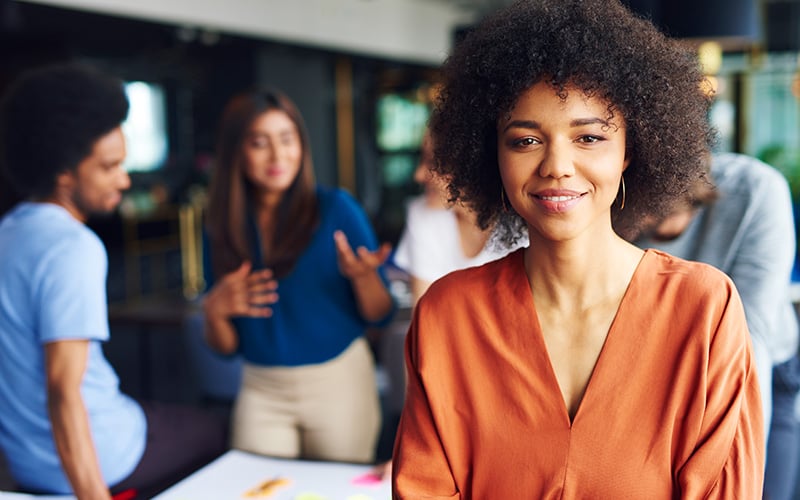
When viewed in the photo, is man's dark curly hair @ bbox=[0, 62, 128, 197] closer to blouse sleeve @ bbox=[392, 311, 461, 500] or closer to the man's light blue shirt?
the man's light blue shirt

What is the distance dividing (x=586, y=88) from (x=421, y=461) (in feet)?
2.09

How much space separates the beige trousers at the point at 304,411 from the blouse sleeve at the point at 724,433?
1.32 m

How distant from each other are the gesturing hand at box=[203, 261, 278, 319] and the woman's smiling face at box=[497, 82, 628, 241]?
1.19 meters

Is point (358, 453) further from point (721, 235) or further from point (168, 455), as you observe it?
point (721, 235)

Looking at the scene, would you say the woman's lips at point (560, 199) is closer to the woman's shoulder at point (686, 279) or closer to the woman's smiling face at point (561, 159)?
the woman's smiling face at point (561, 159)

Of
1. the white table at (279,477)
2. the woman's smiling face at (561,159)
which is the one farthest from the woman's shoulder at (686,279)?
the white table at (279,477)

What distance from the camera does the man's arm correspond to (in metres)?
1.66

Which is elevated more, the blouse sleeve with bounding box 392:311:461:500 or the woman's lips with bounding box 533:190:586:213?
the woman's lips with bounding box 533:190:586:213

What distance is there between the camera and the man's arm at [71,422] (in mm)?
1664

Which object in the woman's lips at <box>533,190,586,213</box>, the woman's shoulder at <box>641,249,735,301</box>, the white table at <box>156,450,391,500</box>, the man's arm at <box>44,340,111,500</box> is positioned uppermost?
the woman's lips at <box>533,190,586,213</box>

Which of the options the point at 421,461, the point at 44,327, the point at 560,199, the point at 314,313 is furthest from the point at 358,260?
the point at 560,199

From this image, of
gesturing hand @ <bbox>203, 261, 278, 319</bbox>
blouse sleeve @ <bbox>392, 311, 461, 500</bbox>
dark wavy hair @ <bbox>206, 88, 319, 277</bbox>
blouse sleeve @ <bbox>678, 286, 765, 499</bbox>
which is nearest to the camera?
blouse sleeve @ <bbox>678, 286, 765, 499</bbox>

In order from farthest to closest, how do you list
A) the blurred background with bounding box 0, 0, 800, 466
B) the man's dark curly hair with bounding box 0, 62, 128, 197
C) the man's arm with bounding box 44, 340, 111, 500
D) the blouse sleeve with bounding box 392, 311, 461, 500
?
the blurred background with bounding box 0, 0, 800, 466 < the man's dark curly hair with bounding box 0, 62, 128, 197 < the man's arm with bounding box 44, 340, 111, 500 < the blouse sleeve with bounding box 392, 311, 461, 500

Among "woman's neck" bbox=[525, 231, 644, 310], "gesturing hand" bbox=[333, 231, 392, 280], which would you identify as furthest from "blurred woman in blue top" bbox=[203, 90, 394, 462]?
"woman's neck" bbox=[525, 231, 644, 310]
